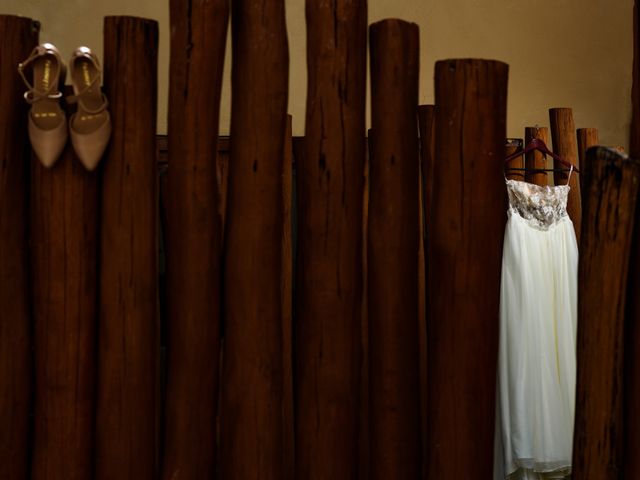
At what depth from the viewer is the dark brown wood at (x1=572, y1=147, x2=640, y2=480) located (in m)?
1.33

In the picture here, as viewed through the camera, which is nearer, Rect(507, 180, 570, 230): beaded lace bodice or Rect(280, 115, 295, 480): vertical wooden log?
Rect(280, 115, 295, 480): vertical wooden log

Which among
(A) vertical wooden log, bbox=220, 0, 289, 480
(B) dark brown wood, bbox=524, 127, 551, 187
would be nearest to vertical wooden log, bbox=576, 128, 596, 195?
(B) dark brown wood, bbox=524, 127, 551, 187

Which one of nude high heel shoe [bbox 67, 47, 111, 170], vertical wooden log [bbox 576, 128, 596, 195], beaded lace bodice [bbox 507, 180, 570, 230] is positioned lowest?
beaded lace bodice [bbox 507, 180, 570, 230]

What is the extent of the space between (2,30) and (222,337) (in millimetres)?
884

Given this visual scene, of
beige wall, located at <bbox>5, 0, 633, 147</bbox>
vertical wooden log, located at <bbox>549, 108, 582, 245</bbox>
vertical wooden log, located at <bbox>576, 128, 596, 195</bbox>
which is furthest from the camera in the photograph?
beige wall, located at <bbox>5, 0, 633, 147</bbox>

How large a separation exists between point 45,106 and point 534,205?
1930 mm

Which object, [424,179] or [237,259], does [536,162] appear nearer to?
[424,179]

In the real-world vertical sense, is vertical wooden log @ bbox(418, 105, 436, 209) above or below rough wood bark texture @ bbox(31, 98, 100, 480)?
above

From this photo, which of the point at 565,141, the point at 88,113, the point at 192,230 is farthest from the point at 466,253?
the point at 565,141

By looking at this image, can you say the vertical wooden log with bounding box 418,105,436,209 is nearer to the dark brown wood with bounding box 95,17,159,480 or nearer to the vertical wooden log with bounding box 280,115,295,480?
the vertical wooden log with bounding box 280,115,295,480

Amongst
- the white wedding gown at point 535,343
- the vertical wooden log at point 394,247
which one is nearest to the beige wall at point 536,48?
the white wedding gown at point 535,343

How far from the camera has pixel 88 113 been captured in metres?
1.55

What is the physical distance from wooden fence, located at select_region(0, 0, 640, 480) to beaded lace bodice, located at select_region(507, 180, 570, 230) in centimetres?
122

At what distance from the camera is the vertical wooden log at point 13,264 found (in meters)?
1.56
